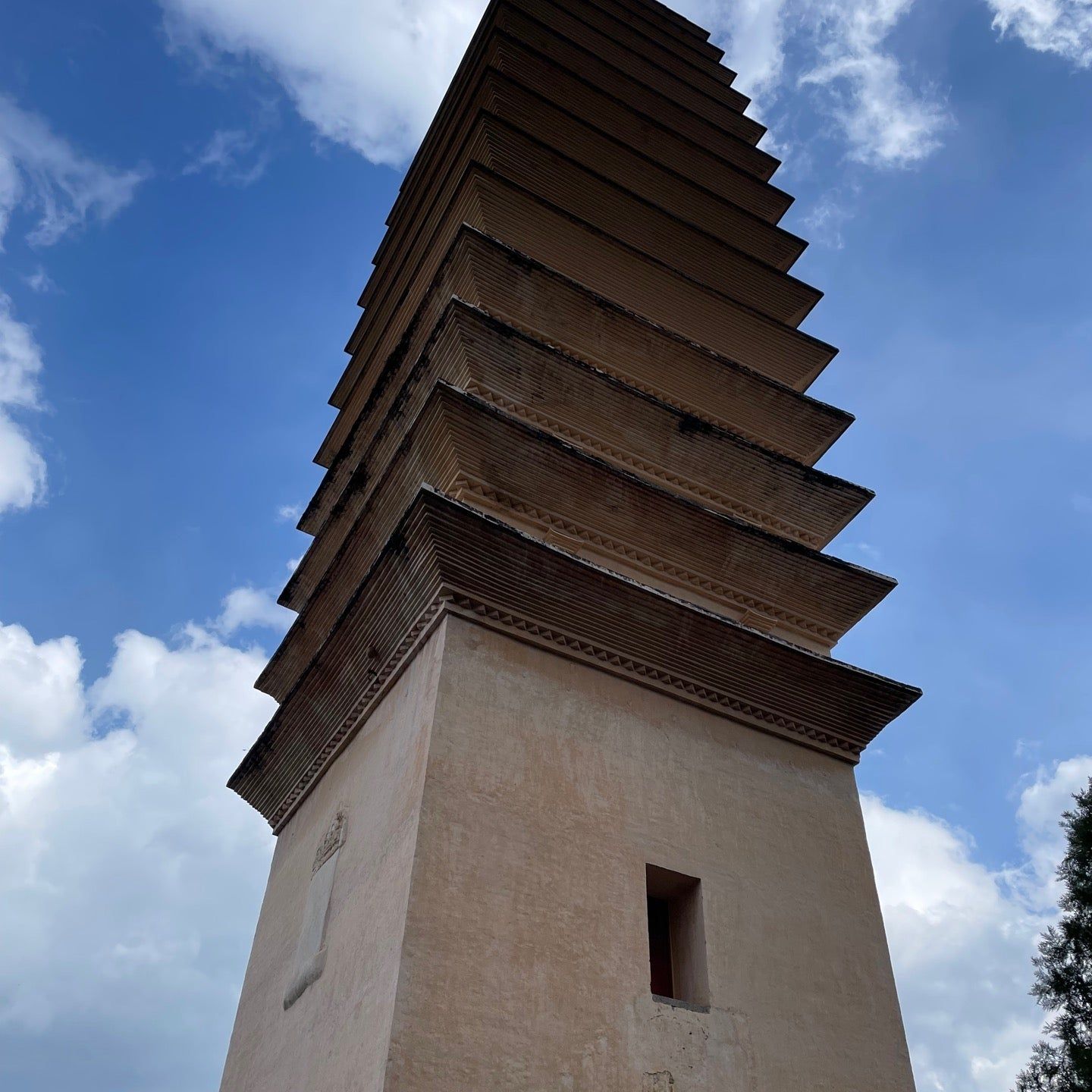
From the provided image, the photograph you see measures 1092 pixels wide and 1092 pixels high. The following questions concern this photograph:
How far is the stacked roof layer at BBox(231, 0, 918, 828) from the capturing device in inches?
310

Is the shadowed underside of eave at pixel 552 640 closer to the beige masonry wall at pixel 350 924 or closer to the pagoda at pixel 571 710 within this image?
the pagoda at pixel 571 710

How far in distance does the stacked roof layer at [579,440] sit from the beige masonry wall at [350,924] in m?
0.43

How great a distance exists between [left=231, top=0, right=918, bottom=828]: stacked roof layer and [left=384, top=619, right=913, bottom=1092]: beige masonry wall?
446 millimetres

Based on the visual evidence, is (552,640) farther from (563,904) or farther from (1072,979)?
(1072,979)

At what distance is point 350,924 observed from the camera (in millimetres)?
6898

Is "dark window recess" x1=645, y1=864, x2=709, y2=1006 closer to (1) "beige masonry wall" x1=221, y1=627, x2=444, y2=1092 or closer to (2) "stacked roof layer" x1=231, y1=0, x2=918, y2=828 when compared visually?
(2) "stacked roof layer" x1=231, y1=0, x2=918, y2=828

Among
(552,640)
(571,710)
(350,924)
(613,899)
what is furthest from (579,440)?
(350,924)

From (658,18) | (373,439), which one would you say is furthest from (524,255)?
(658,18)

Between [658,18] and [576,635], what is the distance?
13192 millimetres

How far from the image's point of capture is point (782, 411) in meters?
10.9

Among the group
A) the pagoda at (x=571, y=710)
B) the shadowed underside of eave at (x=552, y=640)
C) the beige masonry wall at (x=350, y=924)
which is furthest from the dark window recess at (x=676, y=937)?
the beige masonry wall at (x=350, y=924)

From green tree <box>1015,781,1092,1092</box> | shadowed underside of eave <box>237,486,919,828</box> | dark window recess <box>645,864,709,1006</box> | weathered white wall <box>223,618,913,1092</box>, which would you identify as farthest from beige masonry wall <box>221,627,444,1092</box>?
green tree <box>1015,781,1092,1092</box>

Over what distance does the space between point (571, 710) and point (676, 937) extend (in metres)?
1.57

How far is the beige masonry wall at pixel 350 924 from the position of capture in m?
6.07
